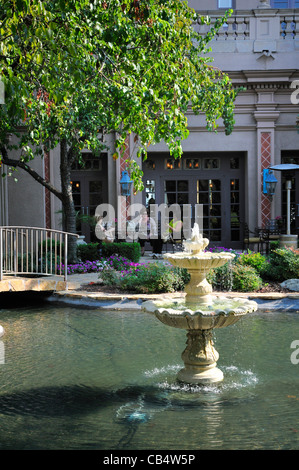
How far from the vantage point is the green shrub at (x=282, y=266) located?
492 inches

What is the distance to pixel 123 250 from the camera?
15.3 metres

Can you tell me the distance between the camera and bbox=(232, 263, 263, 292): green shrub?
1198 centimetres

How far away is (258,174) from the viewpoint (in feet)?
64.8

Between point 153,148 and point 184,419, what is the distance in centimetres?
1539

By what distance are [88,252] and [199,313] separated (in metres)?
9.92

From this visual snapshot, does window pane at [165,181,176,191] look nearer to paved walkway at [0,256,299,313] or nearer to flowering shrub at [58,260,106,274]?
flowering shrub at [58,260,106,274]

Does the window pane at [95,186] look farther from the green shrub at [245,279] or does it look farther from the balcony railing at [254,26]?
the green shrub at [245,279]

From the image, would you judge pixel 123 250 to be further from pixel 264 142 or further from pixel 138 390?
pixel 138 390

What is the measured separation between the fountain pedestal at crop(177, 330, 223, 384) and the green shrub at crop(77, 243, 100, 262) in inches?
370

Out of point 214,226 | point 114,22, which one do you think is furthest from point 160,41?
point 214,226

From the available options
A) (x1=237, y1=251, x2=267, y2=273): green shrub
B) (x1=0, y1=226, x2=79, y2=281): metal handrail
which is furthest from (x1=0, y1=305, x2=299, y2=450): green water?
(x1=237, y1=251, x2=267, y2=273): green shrub

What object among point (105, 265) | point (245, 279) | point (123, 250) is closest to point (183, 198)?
point (123, 250)

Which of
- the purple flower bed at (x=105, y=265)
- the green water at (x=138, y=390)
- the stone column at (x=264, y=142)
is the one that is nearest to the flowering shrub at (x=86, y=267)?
the purple flower bed at (x=105, y=265)
